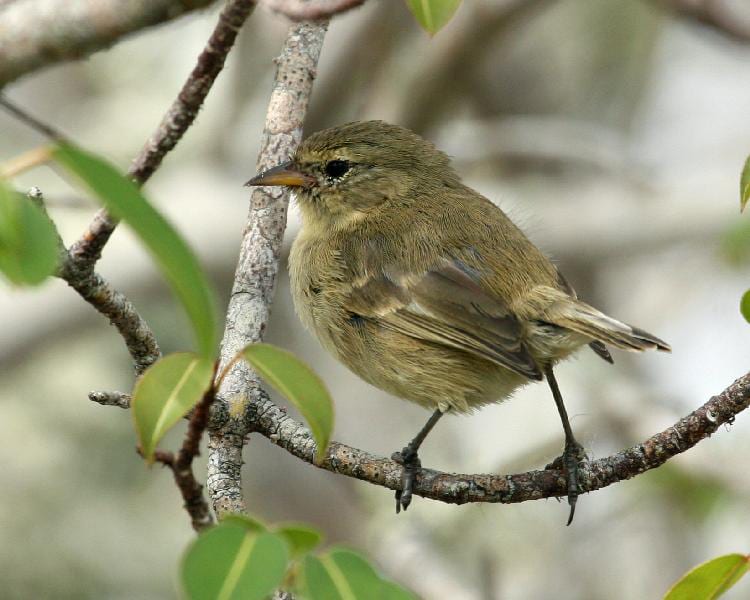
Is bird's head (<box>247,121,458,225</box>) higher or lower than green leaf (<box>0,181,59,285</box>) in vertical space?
higher

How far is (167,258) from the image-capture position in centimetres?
121

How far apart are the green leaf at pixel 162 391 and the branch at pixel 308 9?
2.27 feet

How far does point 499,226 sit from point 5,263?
7.69 feet

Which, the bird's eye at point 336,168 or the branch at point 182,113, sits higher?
the bird's eye at point 336,168

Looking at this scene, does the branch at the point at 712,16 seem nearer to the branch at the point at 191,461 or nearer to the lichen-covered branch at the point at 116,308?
the lichen-covered branch at the point at 116,308

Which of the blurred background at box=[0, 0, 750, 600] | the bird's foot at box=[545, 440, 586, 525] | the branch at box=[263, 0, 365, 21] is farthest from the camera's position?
the blurred background at box=[0, 0, 750, 600]

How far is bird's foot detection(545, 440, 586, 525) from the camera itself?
2.41 metres

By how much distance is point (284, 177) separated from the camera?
11.3 ft

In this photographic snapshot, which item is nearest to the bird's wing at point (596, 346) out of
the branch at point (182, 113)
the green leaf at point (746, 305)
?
the green leaf at point (746, 305)

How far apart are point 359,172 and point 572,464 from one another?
A: 64.7 inches

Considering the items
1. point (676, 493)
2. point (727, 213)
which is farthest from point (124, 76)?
point (676, 493)

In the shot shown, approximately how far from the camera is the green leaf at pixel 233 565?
1312mm

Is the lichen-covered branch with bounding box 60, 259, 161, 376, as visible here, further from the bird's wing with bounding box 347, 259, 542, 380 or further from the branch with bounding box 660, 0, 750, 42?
the branch with bounding box 660, 0, 750, 42

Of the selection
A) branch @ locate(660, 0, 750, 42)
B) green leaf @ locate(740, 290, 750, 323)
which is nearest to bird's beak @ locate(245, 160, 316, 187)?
green leaf @ locate(740, 290, 750, 323)
